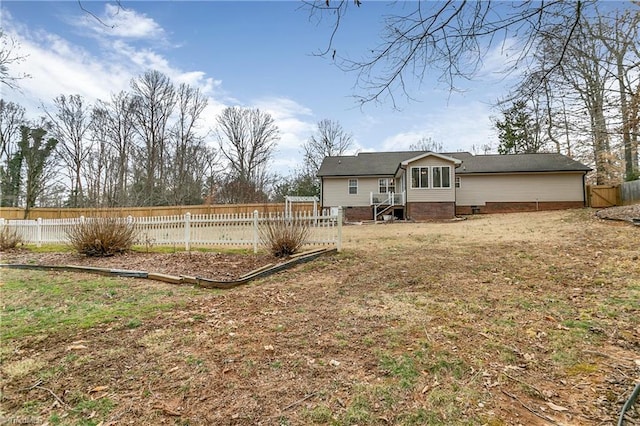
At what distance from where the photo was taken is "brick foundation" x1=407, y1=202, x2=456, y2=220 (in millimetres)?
20406

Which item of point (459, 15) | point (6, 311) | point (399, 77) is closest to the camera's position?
point (459, 15)

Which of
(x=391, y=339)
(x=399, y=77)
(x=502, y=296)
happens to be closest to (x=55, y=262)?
(x=391, y=339)

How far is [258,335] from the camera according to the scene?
337cm

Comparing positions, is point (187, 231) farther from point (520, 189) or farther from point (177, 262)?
point (520, 189)

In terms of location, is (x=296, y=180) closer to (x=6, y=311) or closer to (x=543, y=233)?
(x=543, y=233)

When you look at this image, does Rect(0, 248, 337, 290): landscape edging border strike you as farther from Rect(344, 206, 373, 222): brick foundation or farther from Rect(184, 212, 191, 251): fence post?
Rect(344, 206, 373, 222): brick foundation

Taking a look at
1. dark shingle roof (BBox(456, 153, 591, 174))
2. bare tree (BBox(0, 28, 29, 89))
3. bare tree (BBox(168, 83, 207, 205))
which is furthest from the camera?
bare tree (BBox(168, 83, 207, 205))

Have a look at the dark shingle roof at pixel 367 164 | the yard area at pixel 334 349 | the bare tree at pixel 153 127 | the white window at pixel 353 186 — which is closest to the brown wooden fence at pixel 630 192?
the dark shingle roof at pixel 367 164

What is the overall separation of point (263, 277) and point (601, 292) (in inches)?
202

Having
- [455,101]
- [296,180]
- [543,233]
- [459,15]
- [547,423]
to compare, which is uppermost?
[296,180]

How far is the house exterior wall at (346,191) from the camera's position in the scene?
77.6 feet

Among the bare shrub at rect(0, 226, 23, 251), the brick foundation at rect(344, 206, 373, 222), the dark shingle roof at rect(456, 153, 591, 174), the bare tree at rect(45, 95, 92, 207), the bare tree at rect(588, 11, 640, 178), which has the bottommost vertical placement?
the bare shrub at rect(0, 226, 23, 251)

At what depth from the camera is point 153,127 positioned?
1086 inches

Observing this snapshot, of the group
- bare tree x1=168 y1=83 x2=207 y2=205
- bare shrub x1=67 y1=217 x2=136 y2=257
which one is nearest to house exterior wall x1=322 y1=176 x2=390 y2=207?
bare tree x1=168 y1=83 x2=207 y2=205
